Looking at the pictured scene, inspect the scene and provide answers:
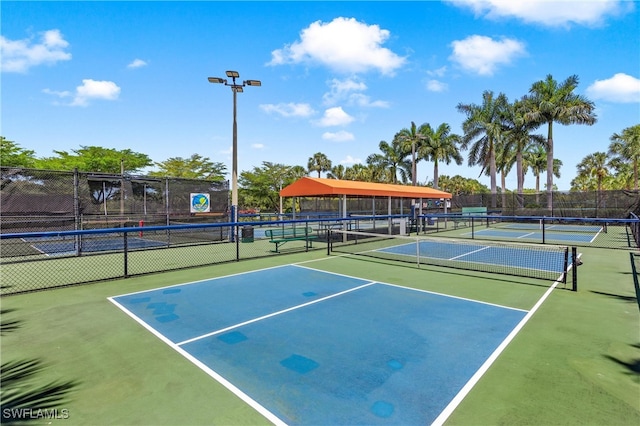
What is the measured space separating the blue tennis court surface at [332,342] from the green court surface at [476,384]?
10.6 inches

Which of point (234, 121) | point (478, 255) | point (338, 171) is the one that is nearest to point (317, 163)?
point (338, 171)

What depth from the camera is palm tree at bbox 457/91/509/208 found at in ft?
124

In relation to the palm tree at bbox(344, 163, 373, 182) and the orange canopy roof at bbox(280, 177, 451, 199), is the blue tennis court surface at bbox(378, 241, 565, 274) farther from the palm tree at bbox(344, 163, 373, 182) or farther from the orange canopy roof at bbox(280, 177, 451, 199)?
the palm tree at bbox(344, 163, 373, 182)

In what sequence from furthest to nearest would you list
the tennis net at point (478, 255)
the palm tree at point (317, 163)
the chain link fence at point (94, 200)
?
the palm tree at point (317, 163) → the chain link fence at point (94, 200) → the tennis net at point (478, 255)

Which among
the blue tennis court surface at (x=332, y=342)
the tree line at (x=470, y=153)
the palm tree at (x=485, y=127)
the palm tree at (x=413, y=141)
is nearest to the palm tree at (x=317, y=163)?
the tree line at (x=470, y=153)

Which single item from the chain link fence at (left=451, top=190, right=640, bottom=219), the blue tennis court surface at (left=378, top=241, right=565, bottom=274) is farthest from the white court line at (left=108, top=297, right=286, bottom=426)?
the chain link fence at (left=451, top=190, right=640, bottom=219)

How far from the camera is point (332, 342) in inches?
195

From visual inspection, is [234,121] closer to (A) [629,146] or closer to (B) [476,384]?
(B) [476,384]

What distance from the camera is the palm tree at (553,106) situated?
105 feet

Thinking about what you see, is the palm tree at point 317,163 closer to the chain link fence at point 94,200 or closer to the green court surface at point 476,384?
the chain link fence at point 94,200

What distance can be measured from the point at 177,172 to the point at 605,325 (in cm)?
5328

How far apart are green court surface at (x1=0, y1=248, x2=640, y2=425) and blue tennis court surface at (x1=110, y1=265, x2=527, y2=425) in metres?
0.27

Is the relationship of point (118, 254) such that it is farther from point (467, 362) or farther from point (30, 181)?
point (467, 362)

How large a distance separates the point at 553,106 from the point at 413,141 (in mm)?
16334
